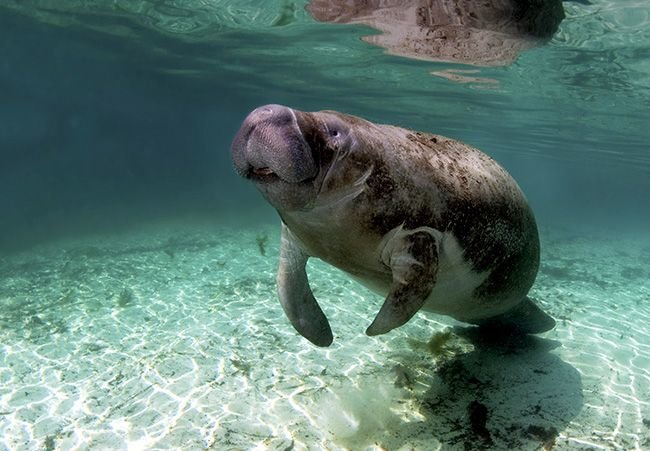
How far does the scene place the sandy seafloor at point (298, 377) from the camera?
12.5 feet

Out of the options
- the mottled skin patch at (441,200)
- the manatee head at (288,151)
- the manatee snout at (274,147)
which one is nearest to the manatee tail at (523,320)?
the mottled skin patch at (441,200)

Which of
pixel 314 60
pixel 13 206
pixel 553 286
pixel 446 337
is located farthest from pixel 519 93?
pixel 13 206

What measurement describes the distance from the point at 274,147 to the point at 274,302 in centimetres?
599

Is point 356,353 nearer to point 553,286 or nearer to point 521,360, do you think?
point 521,360

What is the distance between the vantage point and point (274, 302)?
7.98 metres

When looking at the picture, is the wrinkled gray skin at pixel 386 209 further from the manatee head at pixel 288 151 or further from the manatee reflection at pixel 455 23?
the manatee reflection at pixel 455 23

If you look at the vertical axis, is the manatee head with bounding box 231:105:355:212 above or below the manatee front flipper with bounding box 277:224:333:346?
above

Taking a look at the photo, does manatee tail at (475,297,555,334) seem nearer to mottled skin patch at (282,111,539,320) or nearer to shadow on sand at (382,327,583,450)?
shadow on sand at (382,327,583,450)

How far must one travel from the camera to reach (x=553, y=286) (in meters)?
10.2

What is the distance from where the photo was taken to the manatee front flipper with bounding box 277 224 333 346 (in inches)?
154

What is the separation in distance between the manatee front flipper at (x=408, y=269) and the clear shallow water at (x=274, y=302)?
1256 millimetres

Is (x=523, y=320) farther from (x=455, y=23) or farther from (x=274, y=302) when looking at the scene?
(x=455, y=23)

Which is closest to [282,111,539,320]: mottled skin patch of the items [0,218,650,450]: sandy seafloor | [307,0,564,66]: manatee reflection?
[0,218,650,450]: sandy seafloor

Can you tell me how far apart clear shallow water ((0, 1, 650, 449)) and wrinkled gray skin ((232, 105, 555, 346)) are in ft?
3.36
